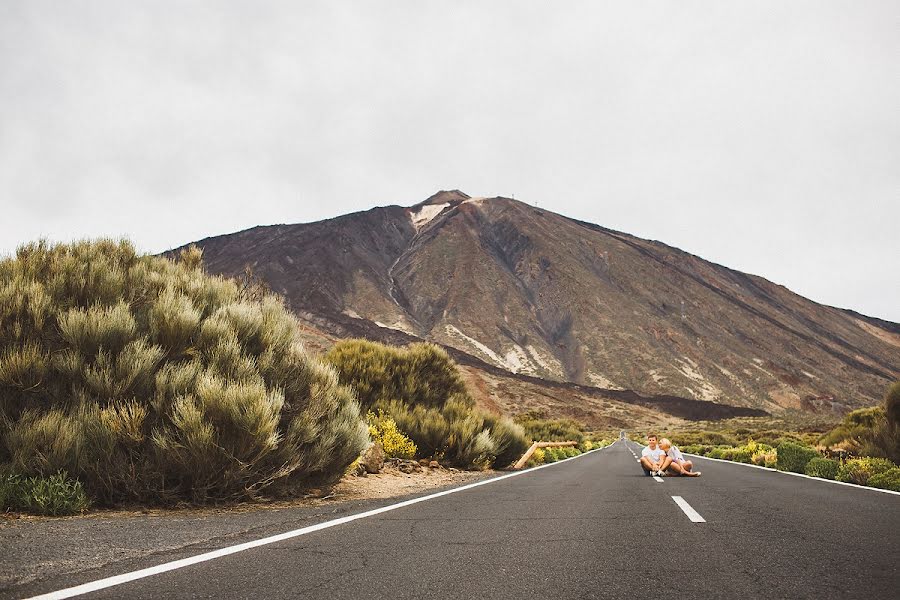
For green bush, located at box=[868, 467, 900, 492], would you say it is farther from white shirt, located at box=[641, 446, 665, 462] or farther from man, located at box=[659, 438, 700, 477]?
white shirt, located at box=[641, 446, 665, 462]

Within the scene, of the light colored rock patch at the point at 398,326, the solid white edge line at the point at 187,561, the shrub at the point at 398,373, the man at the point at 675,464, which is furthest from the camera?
the light colored rock patch at the point at 398,326

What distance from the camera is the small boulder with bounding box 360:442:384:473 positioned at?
11570 millimetres

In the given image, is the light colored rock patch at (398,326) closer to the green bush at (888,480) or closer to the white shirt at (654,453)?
the white shirt at (654,453)

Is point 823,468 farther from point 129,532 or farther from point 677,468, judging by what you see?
point 129,532

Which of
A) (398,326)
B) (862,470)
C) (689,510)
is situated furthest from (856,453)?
(398,326)

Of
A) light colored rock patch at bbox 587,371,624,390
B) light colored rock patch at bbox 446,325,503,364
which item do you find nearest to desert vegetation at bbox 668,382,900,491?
light colored rock patch at bbox 587,371,624,390

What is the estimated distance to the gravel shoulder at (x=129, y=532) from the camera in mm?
3852

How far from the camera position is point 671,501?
8109 millimetres

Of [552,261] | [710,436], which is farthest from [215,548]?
[552,261]

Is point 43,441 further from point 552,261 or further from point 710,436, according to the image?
point 552,261

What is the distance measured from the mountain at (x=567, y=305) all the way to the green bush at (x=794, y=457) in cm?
9267

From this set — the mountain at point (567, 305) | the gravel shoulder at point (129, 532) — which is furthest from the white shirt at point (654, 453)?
the mountain at point (567, 305)

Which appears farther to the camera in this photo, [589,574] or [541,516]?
[541,516]

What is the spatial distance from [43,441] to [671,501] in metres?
8.16
